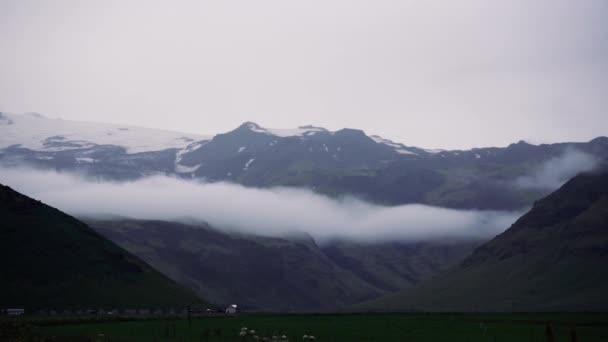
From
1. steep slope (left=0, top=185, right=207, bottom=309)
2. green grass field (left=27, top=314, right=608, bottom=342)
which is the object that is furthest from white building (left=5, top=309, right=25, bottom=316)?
green grass field (left=27, top=314, right=608, bottom=342)

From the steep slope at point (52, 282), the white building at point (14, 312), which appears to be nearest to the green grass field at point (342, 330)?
the white building at point (14, 312)

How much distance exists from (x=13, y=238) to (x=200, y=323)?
76.7 meters

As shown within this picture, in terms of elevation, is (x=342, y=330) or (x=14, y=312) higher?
(x=14, y=312)

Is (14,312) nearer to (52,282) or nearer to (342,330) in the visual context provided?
(52,282)

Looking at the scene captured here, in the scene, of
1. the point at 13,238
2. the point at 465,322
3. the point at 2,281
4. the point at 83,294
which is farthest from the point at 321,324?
the point at 13,238

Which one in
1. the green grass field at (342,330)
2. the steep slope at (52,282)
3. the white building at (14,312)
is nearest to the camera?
the green grass field at (342,330)

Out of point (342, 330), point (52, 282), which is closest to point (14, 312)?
point (52, 282)

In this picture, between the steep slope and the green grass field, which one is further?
the steep slope

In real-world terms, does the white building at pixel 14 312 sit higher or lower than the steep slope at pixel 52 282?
lower

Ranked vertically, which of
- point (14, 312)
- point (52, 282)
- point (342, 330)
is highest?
point (52, 282)

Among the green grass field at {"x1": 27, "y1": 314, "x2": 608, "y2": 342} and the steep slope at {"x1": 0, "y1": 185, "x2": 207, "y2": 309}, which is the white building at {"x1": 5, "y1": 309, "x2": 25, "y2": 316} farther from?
the green grass field at {"x1": 27, "y1": 314, "x2": 608, "y2": 342}

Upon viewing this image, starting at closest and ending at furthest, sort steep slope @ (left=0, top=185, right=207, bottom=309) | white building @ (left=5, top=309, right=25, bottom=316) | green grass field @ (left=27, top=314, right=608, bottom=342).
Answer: green grass field @ (left=27, top=314, right=608, bottom=342)
white building @ (left=5, top=309, right=25, bottom=316)
steep slope @ (left=0, top=185, right=207, bottom=309)

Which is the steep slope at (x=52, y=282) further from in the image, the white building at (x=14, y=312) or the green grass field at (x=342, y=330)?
the green grass field at (x=342, y=330)

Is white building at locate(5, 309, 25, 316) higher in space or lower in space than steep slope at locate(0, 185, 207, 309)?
lower
